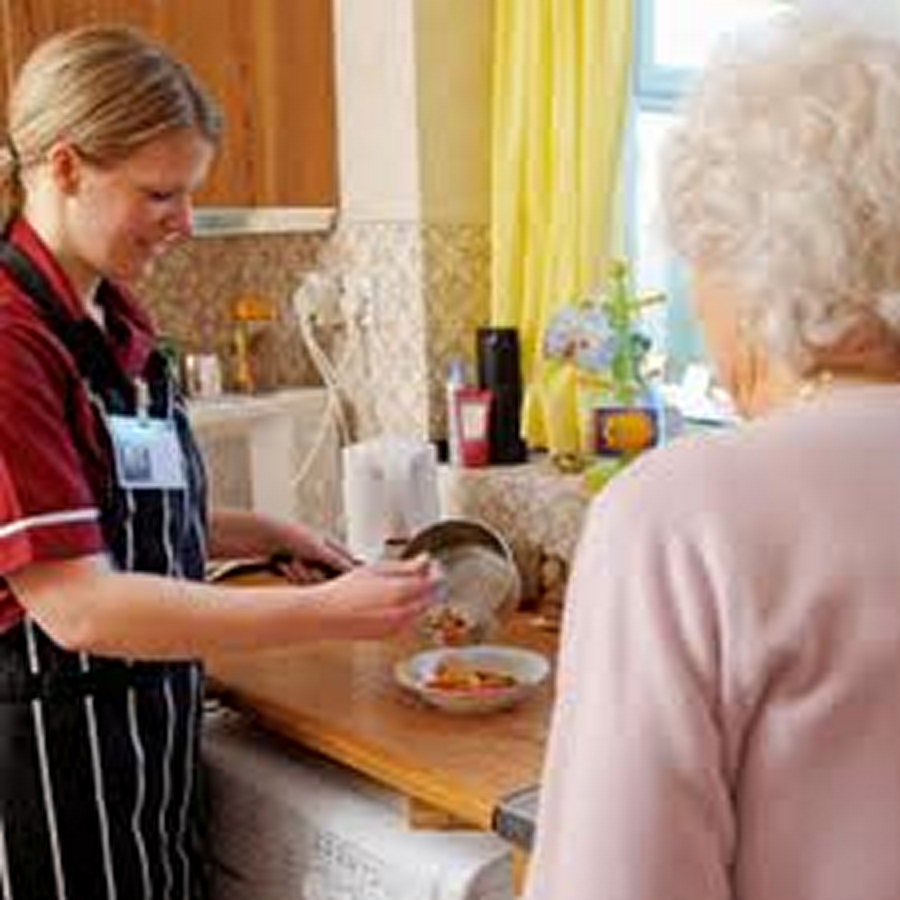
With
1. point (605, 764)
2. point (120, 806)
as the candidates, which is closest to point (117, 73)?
point (120, 806)

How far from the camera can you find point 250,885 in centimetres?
171

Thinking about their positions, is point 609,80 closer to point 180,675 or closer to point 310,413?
point 310,413

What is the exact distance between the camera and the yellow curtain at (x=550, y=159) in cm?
210

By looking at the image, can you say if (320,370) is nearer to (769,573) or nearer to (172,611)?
(172,611)

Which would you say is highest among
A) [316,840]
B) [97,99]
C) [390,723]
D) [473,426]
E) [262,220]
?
[97,99]

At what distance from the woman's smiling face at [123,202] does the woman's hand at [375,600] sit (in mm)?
392

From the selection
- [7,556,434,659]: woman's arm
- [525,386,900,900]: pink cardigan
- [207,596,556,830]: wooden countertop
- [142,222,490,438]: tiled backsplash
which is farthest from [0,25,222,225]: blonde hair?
[142,222,490,438]: tiled backsplash

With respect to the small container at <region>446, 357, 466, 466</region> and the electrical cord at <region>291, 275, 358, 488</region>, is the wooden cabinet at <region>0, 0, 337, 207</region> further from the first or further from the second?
the small container at <region>446, 357, 466, 466</region>

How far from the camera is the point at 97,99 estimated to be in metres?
1.36

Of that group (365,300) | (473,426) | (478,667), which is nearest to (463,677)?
(478,667)

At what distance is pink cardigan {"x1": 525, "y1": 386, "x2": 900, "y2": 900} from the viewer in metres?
0.74

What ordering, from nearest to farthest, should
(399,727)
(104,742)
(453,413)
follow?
1. (104,742)
2. (399,727)
3. (453,413)

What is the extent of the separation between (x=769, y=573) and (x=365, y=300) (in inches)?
66.0

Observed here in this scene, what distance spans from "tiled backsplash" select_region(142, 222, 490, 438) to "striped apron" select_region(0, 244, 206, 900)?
78 centimetres
